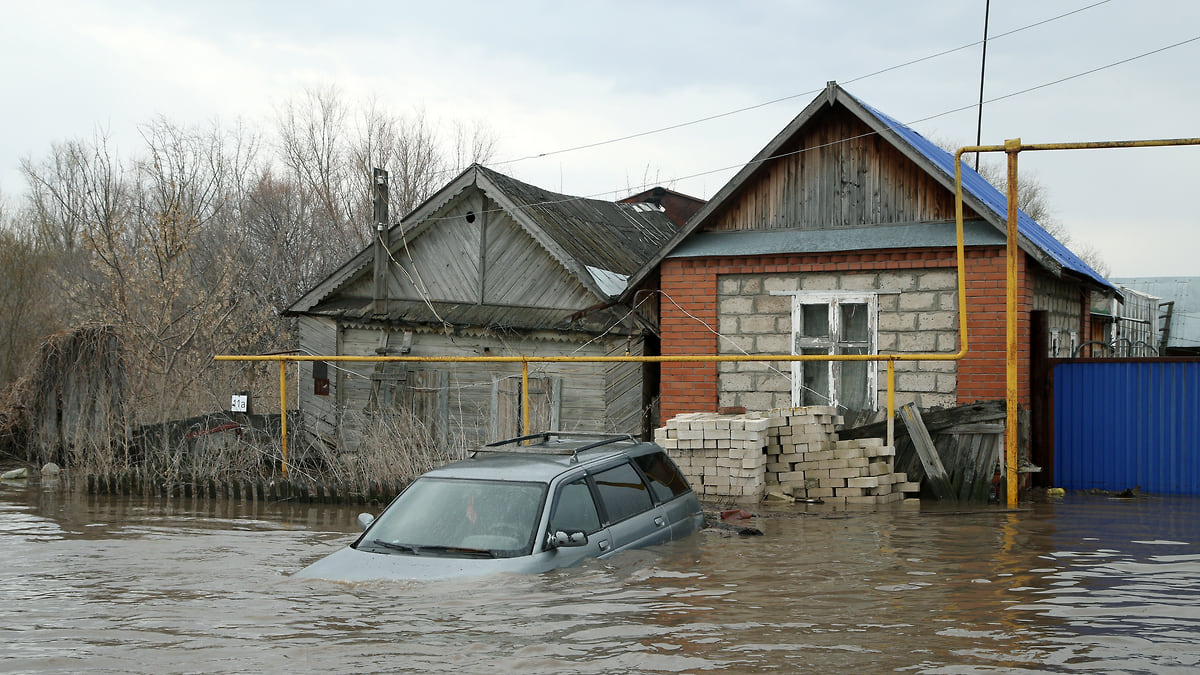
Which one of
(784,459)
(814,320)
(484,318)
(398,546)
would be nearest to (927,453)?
(784,459)

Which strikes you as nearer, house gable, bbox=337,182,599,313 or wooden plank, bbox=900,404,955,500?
wooden plank, bbox=900,404,955,500

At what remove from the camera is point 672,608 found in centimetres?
777

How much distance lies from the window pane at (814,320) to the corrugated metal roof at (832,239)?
85cm

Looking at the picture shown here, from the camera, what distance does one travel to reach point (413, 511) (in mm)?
8758

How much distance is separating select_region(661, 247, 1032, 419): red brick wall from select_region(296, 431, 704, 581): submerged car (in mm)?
6419

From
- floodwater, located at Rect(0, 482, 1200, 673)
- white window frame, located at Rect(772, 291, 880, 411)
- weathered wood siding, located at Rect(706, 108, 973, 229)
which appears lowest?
floodwater, located at Rect(0, 482, 1200, 673)

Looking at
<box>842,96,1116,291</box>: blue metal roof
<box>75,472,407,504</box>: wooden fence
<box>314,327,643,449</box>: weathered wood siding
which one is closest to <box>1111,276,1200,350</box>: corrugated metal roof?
<box>842,96,1116,291</box>: blue metal roof

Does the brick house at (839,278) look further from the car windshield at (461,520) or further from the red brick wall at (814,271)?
the car windshield at (461,520)

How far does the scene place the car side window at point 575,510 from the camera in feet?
27.7

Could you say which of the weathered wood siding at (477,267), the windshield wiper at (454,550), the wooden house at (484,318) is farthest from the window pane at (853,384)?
the windshield wiper at (454,550)

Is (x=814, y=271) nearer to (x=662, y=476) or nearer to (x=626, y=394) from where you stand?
(x=626, y=394)

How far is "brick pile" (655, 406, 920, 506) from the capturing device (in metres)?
13.1

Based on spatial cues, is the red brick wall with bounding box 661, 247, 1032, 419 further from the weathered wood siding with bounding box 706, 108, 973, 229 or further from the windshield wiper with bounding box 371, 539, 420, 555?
the windshield wiper with bounding box 371, 539, 420, 555

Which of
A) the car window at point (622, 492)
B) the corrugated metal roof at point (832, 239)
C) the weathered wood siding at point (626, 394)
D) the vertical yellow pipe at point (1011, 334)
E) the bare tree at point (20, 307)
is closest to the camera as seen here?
the car window at point (622, 492)
